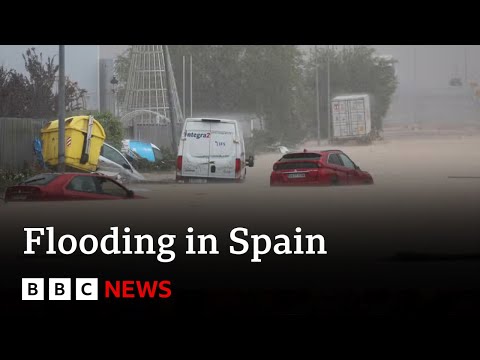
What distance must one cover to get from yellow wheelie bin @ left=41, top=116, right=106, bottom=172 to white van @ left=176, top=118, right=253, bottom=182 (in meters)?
3.36

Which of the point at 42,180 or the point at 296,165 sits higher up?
the point at 296,165

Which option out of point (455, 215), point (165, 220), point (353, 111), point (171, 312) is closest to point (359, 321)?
point (171, 312)

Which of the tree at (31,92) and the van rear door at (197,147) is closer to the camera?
the van rear door at (197,147)

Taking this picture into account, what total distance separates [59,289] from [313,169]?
15994mm

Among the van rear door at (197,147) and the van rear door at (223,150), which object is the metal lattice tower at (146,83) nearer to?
the van rear door at (197,147)

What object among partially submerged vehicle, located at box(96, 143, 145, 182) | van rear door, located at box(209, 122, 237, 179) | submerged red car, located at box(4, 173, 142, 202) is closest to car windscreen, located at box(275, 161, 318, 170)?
van rear door, located at box(209, 122, 237, 179)

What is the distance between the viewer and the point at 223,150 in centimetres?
2941

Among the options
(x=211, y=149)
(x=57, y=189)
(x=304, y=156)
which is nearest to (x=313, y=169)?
(x=304, y=156)

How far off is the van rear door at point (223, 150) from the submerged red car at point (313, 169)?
2.05 m

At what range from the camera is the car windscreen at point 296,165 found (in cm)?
2683

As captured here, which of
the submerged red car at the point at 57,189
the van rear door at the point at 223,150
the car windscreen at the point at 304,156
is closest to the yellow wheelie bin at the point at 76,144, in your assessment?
the van rear door at the point at 223,150

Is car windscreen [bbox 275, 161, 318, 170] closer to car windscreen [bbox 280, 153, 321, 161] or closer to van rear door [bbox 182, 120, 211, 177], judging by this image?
car windscreen [bbox 280, 153, 321, 161]

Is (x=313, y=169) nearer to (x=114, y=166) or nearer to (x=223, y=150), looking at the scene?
(x=223, y=150)
